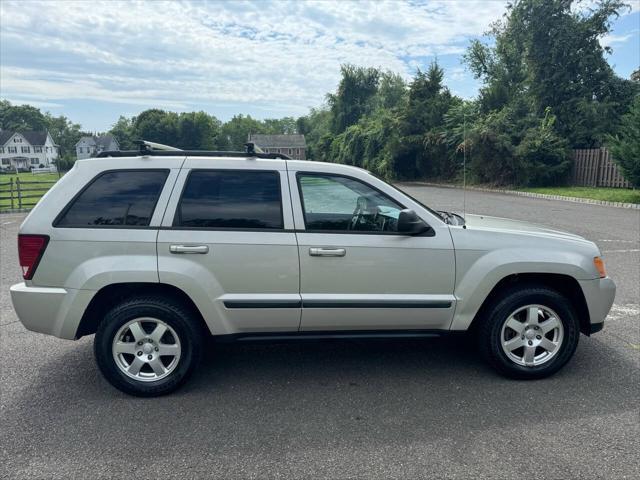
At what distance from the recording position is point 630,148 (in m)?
14.9

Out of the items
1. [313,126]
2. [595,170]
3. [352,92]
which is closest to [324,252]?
[595,170]

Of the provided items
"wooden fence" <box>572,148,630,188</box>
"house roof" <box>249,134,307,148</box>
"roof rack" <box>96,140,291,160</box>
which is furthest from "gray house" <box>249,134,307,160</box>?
"roof rack" <box>96,140,291,160</box>

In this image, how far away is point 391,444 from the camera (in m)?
2.87

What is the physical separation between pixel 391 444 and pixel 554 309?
69.6 inches

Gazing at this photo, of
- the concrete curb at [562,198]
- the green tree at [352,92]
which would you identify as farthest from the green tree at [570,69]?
the green tree at [352,92]

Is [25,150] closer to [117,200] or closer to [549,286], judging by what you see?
[117,200]

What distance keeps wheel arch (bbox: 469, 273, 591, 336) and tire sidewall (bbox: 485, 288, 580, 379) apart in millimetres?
92

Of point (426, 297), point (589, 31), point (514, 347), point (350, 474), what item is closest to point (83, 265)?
point (350, 474)

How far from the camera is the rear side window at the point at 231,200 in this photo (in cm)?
346

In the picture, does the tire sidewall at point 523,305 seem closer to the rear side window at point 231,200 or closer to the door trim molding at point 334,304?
the door trim molding at point 334,304

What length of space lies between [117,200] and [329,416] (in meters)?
2.21

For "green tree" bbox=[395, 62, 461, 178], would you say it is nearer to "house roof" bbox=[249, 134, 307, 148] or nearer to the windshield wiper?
the windshield wiper

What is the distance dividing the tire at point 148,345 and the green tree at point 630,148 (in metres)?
16.2

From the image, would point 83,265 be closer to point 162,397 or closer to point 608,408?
point 162,397
